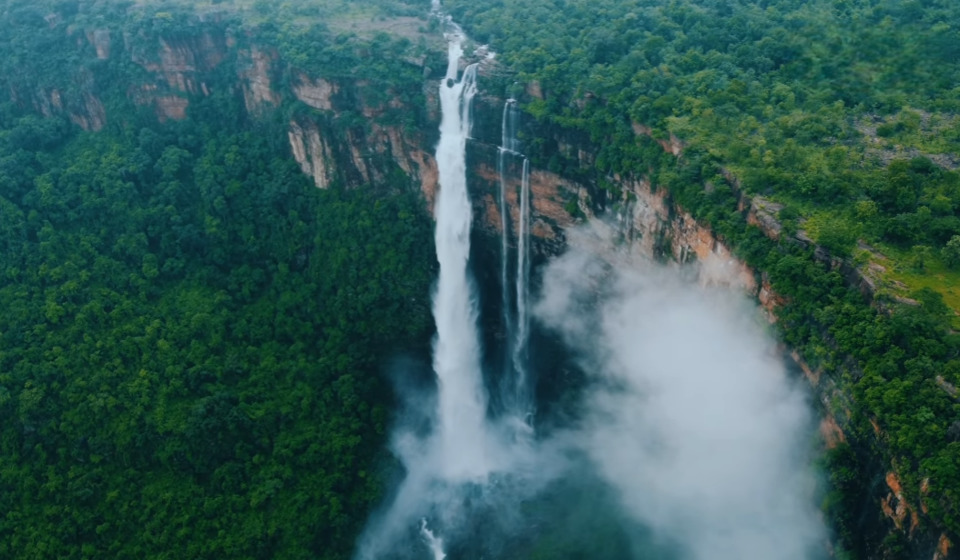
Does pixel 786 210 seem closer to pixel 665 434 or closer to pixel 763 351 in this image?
pixel 763 351

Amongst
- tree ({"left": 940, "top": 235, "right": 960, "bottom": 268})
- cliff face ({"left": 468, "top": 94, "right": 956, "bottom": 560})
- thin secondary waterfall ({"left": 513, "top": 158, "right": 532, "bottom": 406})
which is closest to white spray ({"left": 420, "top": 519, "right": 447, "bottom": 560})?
thin secondary waterfall ({"left": 513, "top": 158, "right": 532, "bottom": 406})

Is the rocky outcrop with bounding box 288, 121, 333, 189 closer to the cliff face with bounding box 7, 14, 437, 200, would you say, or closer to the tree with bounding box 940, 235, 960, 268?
the cliff face with bounding box 7, 14, 437, 200

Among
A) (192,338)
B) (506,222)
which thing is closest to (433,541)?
(192,338)

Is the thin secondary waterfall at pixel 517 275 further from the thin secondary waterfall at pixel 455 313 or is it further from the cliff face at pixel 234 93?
the cliff face at pixel 234 93

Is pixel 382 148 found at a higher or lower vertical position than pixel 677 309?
higher

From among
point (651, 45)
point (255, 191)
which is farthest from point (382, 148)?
point (651, 45)

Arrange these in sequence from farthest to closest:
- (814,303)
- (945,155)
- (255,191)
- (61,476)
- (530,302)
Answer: (255,191)
(530,302)
(61,476)
(945,155)
(814,303)
